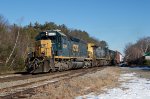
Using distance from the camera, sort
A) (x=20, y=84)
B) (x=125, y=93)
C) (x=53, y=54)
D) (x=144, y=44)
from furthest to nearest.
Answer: (x=144, y=44)
(x=53, y=54)
(x=20, y=84)
(x=125, y=93)

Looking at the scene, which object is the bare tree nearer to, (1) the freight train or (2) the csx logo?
(2) the csx logo

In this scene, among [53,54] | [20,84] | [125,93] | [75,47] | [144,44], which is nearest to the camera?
[125,93]

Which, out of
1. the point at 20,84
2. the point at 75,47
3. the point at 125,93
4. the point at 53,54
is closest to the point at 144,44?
the point at 75,47

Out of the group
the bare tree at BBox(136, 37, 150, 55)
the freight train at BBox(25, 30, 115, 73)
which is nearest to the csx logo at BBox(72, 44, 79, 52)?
the freight train at BBox(25, 30, 115, 73)

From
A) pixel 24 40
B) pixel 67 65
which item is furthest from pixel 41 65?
pixel 24 40

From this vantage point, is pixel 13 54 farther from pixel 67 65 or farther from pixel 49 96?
pixel 49 96

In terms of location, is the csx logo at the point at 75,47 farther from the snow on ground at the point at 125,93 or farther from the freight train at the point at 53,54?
the snow on ground at the point at 125,93

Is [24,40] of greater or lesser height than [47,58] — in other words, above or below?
above

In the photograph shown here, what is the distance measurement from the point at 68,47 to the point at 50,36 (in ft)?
10.5

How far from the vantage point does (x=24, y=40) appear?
58.1m

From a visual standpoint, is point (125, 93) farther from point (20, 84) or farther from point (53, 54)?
point (53, 54)

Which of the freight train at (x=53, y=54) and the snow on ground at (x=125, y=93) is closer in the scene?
the snow on ground at (x=125, y=93)

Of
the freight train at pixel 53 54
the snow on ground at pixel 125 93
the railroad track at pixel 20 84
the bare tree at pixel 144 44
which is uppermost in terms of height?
the bare tree at pixel 144 44

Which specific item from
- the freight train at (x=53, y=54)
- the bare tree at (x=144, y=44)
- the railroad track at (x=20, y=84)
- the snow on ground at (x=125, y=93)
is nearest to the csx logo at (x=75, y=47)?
the freight train at (x=53, y=54)
